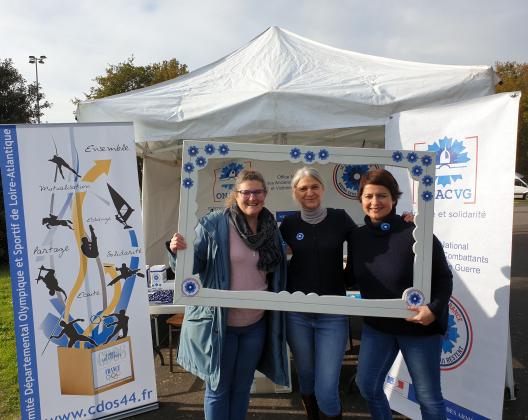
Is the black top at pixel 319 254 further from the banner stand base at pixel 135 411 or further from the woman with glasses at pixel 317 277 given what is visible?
the banner stand base at pixel 135 411

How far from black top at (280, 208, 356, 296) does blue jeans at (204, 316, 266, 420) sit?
1.09 ft

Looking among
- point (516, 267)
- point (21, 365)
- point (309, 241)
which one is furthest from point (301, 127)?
point (516, 267)

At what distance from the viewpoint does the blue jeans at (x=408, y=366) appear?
1.98 meters

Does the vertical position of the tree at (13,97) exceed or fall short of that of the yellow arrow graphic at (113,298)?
it exceeds it

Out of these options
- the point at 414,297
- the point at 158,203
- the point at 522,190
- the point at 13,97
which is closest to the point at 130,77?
the point at 13,97

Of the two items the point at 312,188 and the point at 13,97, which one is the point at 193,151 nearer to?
the point at 312,188

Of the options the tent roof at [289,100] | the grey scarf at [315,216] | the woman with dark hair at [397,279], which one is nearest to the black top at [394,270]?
the woman with dark hair at [397,279]

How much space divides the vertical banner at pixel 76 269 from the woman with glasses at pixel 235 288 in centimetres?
90

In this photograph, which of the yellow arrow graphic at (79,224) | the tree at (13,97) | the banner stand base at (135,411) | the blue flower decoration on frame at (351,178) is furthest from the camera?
the tree at (13,97)

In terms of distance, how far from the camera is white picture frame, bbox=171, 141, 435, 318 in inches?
75.2

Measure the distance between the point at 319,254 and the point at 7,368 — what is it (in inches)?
137

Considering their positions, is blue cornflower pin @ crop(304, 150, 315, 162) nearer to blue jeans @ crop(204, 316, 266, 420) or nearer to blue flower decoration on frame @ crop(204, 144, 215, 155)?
blue flower decoration on frame @ crop(204, 144, 215, 155)

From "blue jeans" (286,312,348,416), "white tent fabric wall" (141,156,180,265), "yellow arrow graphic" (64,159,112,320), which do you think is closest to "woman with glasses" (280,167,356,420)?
"blue jeans" (286,312,348,416)

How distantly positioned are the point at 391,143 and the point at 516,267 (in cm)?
622
